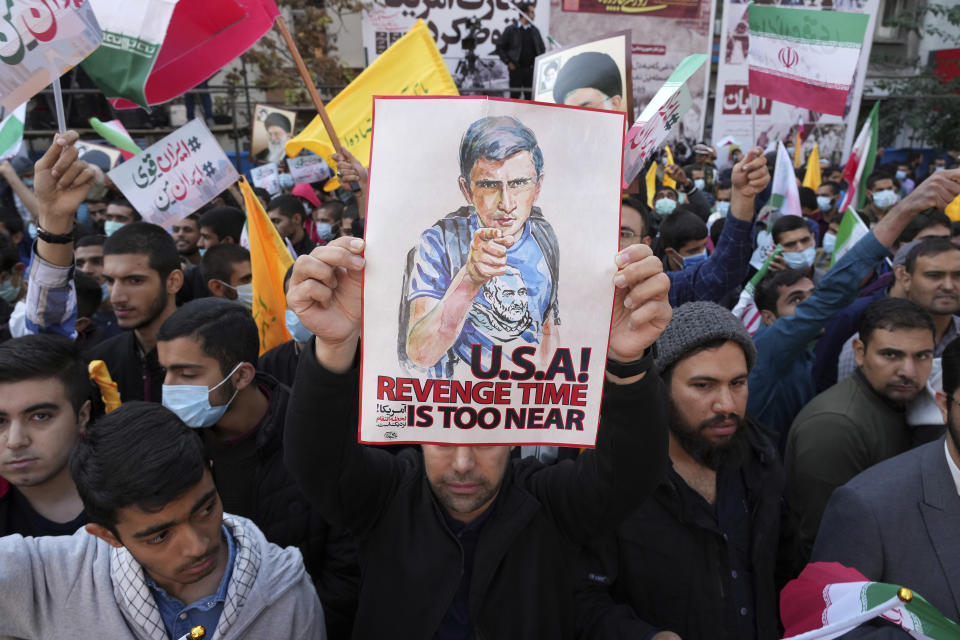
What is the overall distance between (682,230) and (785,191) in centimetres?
108

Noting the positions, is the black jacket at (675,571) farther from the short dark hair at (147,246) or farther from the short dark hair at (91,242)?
the short dark hair at (91,242)

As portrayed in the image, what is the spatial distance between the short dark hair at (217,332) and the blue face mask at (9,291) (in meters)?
2.21

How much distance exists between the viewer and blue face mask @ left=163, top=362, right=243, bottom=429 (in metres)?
2.60

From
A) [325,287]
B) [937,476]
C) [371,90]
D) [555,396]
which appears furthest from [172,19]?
[937,476]

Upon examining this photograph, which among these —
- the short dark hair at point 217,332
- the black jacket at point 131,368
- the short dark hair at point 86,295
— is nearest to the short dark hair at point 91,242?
the short dark hair at point 86,295

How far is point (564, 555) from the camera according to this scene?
195 cm

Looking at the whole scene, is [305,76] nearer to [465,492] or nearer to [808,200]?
[465,492]

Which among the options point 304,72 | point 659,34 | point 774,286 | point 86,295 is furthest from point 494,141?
point 659,34

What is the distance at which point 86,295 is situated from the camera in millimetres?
3977

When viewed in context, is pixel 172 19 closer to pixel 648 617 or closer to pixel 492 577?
pixel 492 577

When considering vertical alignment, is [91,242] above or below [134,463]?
below

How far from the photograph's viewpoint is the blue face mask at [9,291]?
4289mm

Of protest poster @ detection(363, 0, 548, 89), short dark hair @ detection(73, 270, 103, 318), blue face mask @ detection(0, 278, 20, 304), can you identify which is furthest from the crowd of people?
protest poster @ detection(363, 0, 548, 89)

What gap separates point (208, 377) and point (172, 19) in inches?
81.2
